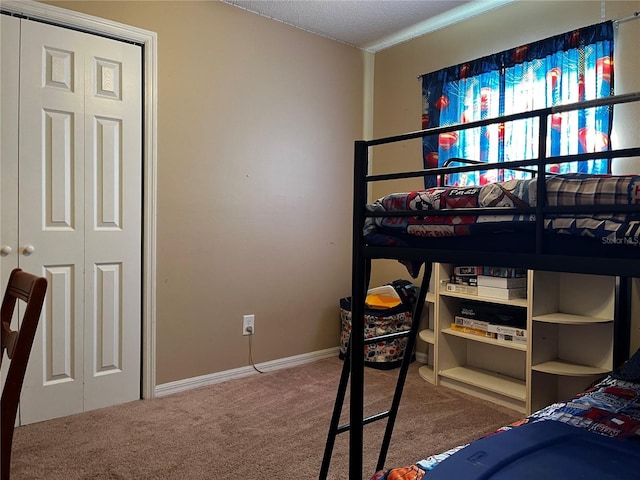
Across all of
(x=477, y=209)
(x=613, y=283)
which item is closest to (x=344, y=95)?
(x=613, y=283)

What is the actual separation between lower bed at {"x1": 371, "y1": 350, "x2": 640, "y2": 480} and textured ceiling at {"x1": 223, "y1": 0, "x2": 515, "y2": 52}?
8.12 feet

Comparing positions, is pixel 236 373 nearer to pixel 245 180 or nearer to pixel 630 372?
pixel 245 180

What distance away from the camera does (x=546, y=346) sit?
2.59 meters

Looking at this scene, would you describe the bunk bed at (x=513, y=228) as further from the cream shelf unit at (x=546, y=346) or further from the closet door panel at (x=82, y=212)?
the closet door panel at (x=82, y=212)

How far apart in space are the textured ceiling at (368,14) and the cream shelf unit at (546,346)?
161cm

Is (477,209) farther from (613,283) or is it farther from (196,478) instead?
(613,283)

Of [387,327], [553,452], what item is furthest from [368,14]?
[553,452]

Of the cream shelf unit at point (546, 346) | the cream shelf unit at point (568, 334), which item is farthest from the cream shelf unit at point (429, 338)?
the cream shelf unit at point (568, 334)

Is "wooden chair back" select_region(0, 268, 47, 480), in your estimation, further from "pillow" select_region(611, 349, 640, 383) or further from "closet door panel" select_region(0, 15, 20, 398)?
"pillow" select_region(611, 349, 640, 383)

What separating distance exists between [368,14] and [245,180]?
1.31 m

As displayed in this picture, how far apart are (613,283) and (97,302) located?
2.60 m

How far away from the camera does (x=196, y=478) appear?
1.87 metres

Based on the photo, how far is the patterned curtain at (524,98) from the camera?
8.30 feet

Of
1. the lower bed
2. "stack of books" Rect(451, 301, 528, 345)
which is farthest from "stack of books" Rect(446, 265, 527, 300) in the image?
the lower bed
